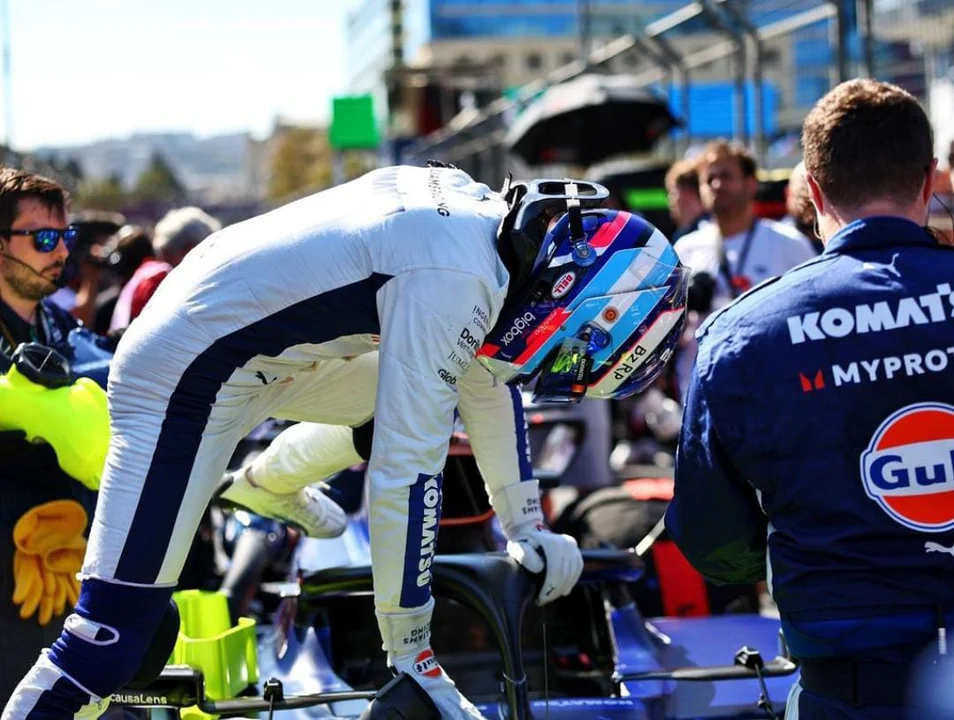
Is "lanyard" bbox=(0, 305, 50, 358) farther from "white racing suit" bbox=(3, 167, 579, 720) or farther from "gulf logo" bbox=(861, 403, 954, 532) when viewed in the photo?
"gulf logo" bbox=(861, 403, 954, 532)

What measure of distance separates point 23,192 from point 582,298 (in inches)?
71.9

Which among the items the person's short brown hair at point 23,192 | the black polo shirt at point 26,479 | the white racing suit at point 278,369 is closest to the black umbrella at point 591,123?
the person's short brown hair at point 23,192

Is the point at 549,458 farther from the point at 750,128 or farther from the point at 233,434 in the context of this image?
the point at 750,128

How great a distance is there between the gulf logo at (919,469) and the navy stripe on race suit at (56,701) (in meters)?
1.72

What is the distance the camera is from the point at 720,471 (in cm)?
222

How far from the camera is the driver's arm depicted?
2217 millimetres

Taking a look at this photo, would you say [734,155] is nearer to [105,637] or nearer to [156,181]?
[105,637]

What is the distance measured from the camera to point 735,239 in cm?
627

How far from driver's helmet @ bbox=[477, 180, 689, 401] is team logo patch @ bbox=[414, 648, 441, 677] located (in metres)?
0.70

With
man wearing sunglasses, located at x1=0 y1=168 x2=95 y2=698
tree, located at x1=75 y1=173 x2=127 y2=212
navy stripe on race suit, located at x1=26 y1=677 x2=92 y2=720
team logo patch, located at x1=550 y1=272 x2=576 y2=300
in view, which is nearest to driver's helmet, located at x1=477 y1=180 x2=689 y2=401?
team logo patch, located at x1=550 y1=272 x2=576 y2=300

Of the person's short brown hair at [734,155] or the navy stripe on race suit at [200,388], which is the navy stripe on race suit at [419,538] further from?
the person's short brown hair at [734,155]

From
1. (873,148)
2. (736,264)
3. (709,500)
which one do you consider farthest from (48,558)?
(736,264)

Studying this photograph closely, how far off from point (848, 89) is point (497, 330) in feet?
3.32

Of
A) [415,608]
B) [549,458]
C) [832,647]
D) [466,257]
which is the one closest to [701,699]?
[415,608]
